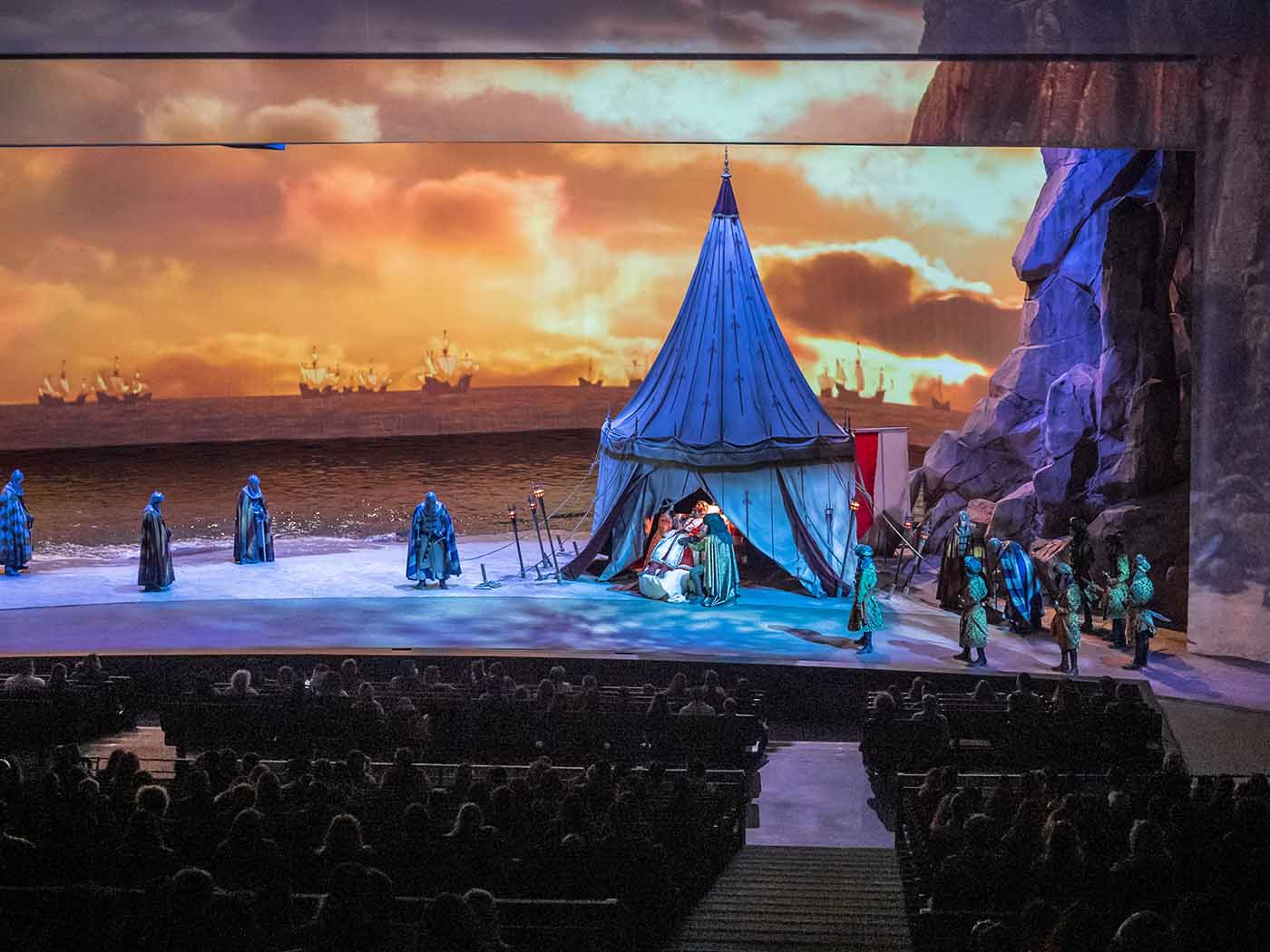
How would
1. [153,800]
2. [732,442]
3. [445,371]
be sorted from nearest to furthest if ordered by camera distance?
[153,800]
[732,442]
[445,371]

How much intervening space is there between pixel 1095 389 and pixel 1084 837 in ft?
29.7

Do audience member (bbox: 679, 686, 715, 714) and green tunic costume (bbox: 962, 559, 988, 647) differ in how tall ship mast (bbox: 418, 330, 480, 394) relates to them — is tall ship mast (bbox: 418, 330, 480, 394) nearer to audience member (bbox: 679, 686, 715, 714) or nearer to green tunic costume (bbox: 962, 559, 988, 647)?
green tunic costume (bbox: 962, 559, 988, 647)

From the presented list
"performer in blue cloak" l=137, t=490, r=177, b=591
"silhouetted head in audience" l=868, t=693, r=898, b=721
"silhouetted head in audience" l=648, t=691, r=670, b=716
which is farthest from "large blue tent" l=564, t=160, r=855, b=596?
"silhouetted head in audience" l=648, t=691, r=670, b=716

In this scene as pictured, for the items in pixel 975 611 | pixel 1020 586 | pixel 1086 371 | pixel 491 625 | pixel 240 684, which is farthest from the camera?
pixel 1086 371

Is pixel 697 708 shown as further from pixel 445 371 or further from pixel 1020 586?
pixel 445 371

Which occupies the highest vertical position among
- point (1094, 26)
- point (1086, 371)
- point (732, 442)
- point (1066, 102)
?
point (1094, 26)

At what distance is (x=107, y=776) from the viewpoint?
226 inches

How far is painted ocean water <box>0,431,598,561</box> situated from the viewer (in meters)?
17.2

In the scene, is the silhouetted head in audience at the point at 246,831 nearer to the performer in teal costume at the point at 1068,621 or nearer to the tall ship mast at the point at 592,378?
the performer in teal costume at the point at 1068,621

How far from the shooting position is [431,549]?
499 inches

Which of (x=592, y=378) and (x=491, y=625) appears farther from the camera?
(x=592, y=378)

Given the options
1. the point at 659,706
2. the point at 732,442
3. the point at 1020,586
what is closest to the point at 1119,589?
the point at 1020,586

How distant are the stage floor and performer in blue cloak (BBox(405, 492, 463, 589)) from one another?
18 centimetres

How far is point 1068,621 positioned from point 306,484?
531 inches
